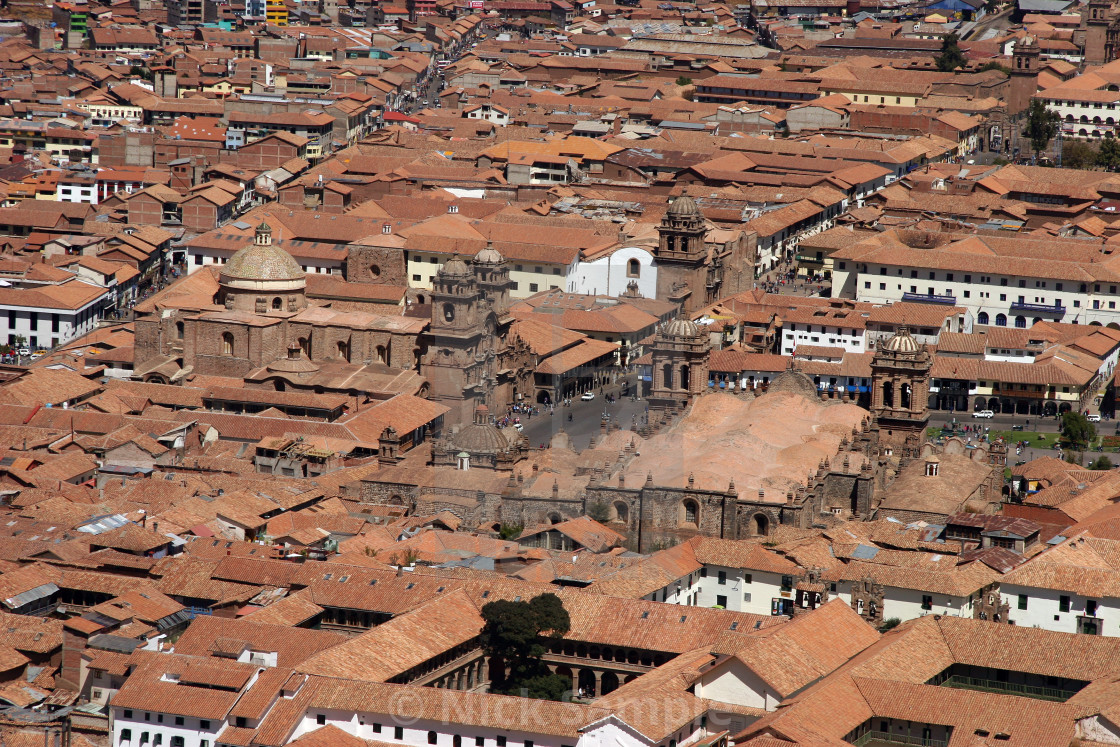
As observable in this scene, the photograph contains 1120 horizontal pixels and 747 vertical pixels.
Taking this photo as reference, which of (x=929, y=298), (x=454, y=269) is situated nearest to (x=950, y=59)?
(x=929, y=298)

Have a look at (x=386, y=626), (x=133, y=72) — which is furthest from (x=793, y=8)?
(x=386, y=626)

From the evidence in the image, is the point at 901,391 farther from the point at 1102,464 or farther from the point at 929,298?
the point at 929,298

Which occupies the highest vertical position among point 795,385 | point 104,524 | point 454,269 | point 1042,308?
point 454,269

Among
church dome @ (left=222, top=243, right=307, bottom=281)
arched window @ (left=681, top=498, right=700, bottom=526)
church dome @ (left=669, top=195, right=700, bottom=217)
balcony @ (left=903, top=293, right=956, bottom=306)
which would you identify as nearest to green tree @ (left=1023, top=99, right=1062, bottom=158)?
balcony @ (left=903, top=293, right=956, bottom=306)

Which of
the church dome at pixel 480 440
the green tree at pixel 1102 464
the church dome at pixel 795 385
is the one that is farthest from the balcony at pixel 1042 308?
the church dome at pixel 480 440

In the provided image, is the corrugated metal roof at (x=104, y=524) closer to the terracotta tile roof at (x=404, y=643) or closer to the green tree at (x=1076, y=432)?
the terracotta tile roof at (x=404, y=643)

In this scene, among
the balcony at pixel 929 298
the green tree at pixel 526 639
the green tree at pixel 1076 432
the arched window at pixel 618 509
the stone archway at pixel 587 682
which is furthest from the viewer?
the balcony at pixel 929 298
